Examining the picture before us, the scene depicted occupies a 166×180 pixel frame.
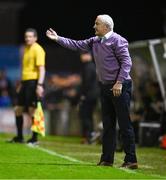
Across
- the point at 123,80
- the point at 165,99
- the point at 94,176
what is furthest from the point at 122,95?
the point at 165,99

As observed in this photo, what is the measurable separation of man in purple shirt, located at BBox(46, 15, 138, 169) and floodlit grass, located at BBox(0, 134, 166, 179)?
364mm

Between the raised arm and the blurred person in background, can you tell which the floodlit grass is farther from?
the raised arm

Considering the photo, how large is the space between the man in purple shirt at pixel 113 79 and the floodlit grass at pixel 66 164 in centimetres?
36

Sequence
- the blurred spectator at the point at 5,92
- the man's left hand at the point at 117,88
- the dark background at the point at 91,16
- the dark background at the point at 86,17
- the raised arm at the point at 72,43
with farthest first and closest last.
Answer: the dark background at the point at 91,16
the dark background at the point at 86,17
the blurred spectator at the point at 5,92
the raised arm at the point at 72,43
the man's left hand at the point at 117,88

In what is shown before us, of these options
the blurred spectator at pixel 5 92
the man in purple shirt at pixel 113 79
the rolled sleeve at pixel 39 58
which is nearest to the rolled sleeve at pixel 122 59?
the man in purple shirt at pixel 113 79

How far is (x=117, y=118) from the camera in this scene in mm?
13078

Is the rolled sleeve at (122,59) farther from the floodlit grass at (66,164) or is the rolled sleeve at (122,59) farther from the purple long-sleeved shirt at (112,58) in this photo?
the floodlit grass at (66,164)

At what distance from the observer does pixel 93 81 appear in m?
19.9

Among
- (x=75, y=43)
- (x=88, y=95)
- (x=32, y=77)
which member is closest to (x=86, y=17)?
(x=88, y=95)

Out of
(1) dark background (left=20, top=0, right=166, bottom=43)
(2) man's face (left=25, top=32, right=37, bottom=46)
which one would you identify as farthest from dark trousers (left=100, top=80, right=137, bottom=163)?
(1) dark background (left=20, top=0, right=166, bottom=43)

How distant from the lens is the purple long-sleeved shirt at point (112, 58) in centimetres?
1284

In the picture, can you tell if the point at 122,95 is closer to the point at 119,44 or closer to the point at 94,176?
the point at 119,44

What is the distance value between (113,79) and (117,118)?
22.8 inches

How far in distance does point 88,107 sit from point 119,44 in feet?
23.3
